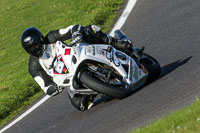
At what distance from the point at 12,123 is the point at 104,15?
5370mm

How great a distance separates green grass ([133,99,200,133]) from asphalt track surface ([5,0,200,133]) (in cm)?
60

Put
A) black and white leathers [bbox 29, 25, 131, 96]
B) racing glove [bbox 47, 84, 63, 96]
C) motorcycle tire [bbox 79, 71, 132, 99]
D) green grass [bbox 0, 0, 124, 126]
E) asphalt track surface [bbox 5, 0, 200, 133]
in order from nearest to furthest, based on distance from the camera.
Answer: asphalt track surface [bbox 5, 0, 200, 133] → motorcycle tire [bbox 79, 71, 132, 99] → racing glove [bbox 47, 84, 63, 96] → black and white leathers [bbox 29, 25, 131, 96] → green grass [bbox 0, 0, 124, 126]

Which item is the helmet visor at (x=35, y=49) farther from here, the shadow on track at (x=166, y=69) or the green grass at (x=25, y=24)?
the green grass at (x=25, y=24)

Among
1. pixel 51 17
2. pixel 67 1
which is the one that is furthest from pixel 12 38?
pixel 67 1

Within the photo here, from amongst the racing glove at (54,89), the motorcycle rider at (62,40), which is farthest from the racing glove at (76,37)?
the racing glove at (54,89)

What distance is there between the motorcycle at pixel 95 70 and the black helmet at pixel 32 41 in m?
0.26

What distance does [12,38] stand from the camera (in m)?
16.6

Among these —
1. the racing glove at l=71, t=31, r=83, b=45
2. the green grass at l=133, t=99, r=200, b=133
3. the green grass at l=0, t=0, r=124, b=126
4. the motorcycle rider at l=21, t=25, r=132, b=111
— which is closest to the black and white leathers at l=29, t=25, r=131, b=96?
the motorcycle rider at l=21, t=25, r=132, b=111

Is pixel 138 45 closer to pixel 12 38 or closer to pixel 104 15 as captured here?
pixel 104 15

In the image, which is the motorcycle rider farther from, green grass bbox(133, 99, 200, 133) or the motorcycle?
green grass bbox(133, 99, 200, 133)

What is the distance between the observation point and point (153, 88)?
792 cm

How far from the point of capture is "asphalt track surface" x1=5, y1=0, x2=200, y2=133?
679 cm

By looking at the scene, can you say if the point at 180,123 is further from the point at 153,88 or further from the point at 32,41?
the point at 32,41

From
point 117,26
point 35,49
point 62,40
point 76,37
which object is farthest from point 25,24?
point 76,37
